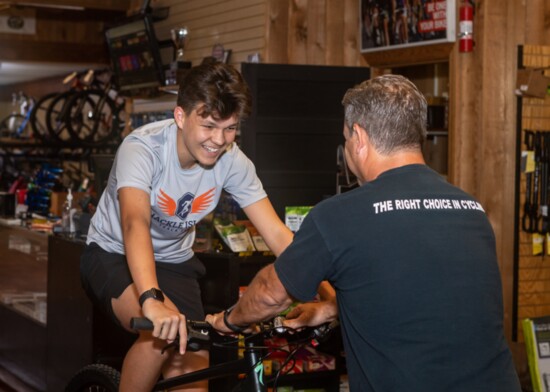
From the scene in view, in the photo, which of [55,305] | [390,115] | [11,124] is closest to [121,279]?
[390,115]

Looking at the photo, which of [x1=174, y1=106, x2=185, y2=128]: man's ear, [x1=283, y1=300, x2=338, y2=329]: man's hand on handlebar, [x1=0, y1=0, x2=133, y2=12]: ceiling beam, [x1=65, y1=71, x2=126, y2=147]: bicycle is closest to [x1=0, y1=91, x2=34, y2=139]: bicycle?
[x1=65, y1=71, x2=126, y2=147]: bicycle

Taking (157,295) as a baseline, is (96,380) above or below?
below

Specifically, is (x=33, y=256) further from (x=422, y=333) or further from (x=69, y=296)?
(x=422, y=333)

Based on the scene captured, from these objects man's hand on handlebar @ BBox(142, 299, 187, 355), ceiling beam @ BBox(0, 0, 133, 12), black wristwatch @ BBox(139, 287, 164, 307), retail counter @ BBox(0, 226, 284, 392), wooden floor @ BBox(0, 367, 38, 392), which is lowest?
wooden floor @ BBox(0, 367, 38, 392)

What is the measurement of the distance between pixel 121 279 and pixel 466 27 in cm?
381

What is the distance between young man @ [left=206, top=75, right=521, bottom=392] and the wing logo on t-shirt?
3.05 feet

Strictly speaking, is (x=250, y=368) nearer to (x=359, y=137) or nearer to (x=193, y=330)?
(x=193, y=330)

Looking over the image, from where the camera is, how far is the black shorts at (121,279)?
123 inches

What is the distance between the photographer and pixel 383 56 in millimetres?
6977

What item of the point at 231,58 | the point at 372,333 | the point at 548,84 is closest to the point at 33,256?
the point at 231,58

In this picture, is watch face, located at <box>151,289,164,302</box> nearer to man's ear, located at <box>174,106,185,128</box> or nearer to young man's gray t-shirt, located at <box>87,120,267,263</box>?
young man's gray t-shirt, located at <box>87,120,267,263</box>

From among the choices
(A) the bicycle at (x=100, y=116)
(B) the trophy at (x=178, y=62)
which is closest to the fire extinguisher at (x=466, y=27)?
(B) the trophy at (x=178, y=62)

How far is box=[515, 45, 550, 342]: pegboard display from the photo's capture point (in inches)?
241

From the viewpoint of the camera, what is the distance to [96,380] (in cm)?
367
